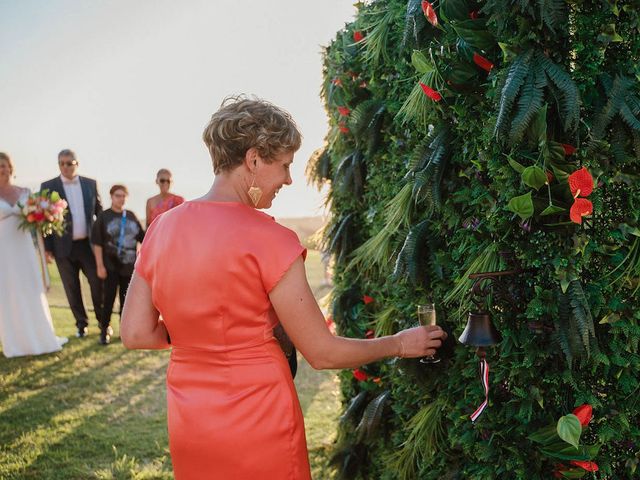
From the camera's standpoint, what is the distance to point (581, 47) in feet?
6.53

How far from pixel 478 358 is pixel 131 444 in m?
3.91

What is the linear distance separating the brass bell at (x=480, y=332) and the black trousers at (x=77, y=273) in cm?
776

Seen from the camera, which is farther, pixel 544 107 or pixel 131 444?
pixel 131 444

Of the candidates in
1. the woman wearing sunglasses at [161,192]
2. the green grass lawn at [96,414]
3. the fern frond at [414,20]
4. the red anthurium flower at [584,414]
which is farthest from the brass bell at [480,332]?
the woman wearing sunglasses at [161,192]

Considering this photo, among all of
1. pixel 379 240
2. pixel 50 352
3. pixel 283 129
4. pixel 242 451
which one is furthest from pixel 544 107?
pixel 50 352

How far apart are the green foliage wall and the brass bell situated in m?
0.11

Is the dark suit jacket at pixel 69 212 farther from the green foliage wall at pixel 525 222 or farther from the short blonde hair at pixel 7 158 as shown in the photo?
the green foliage wall at pixel 525 222

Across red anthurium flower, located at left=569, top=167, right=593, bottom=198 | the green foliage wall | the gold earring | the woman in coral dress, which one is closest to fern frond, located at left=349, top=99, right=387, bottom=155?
the green foliage wall

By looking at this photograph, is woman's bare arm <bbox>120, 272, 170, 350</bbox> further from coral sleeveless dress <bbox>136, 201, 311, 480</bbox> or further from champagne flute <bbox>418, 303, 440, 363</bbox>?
champagne flute <bbox>418, 303, 440, 363</bbox>

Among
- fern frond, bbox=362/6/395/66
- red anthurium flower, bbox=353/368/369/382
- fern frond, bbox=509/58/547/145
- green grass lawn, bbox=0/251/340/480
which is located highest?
fern frond, bbox=362/6/395/66

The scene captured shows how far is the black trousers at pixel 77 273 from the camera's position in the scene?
880 centimetres

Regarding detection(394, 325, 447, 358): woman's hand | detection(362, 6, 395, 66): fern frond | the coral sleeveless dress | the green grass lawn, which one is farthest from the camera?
the green grass lawn

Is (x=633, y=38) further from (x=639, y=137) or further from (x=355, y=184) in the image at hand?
(x=355, y=184)

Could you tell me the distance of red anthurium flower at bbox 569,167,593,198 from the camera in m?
1.93
